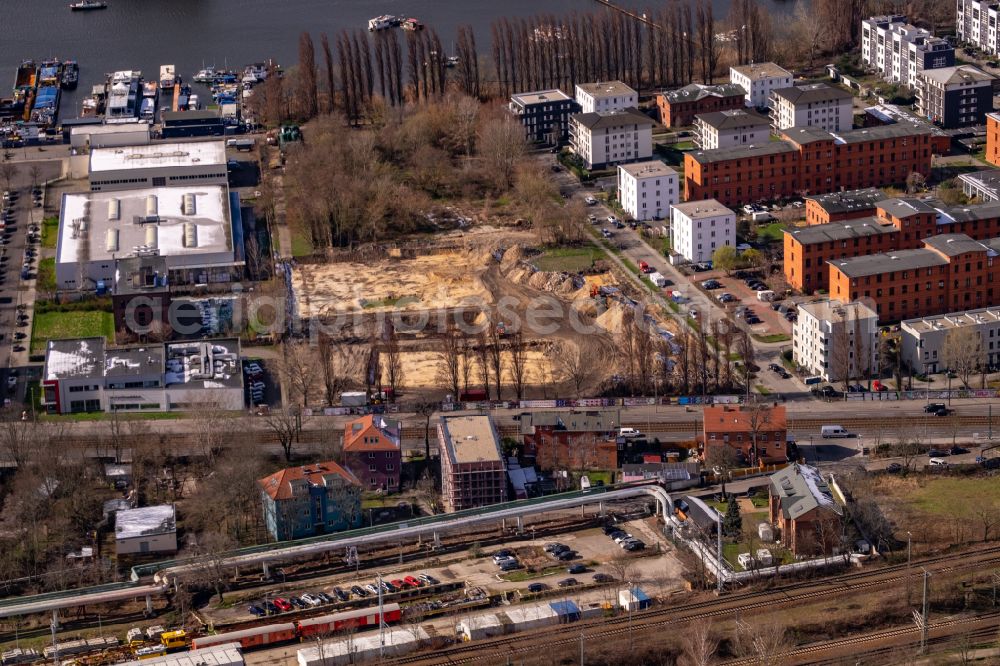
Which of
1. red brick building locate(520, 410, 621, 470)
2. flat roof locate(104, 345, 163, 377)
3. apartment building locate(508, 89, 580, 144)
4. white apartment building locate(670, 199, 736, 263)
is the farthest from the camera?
apartment building locate(508, 89, 580, 144)

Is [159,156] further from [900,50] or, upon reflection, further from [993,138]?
[993,138]

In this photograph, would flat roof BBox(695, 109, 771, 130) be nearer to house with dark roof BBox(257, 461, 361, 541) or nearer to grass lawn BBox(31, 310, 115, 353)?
grass lawn BBox(31, 310, 115, 353)

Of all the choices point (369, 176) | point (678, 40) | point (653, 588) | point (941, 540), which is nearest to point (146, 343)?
point (369, 176)

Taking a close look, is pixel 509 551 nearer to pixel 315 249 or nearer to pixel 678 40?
pixel 315 249

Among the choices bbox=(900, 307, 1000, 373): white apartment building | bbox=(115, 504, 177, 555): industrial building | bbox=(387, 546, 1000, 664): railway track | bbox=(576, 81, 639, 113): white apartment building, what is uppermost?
bbox=(576, 81, 639, 113): white apartment building

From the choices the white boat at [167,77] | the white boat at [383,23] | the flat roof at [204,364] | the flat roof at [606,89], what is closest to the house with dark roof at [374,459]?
the flat roof at [204,364]

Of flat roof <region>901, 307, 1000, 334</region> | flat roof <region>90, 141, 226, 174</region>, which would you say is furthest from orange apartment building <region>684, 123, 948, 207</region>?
flat roof <region>90, 141, 226, 174</region>
